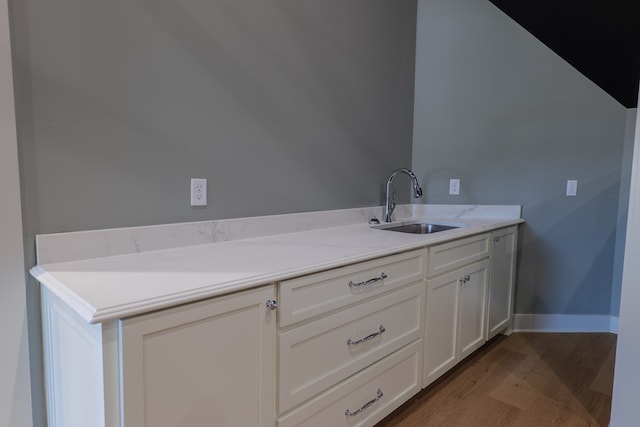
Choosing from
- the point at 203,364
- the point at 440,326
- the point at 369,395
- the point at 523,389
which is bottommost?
the point at 523,389

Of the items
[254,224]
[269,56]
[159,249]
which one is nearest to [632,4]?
[269,56]

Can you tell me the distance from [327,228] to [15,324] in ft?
4.54

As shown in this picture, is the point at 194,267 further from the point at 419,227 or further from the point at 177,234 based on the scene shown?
the point at 419,227

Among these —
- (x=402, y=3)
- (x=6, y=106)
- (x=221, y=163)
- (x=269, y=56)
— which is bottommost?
(x=221, y=163)

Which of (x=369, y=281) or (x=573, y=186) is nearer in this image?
(x=369, y=281)

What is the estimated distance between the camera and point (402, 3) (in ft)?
8.70

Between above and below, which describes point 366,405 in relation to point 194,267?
below

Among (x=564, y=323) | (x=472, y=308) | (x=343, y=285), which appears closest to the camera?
(x=343, y=285)

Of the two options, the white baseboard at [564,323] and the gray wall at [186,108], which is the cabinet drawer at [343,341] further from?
the white baseboard at [564,323]

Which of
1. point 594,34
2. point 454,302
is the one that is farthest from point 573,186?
point 454,302

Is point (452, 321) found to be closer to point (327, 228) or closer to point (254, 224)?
point (327, 228)

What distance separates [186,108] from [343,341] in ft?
3.50

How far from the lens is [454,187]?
2.88 m

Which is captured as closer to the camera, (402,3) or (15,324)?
(15,324)
